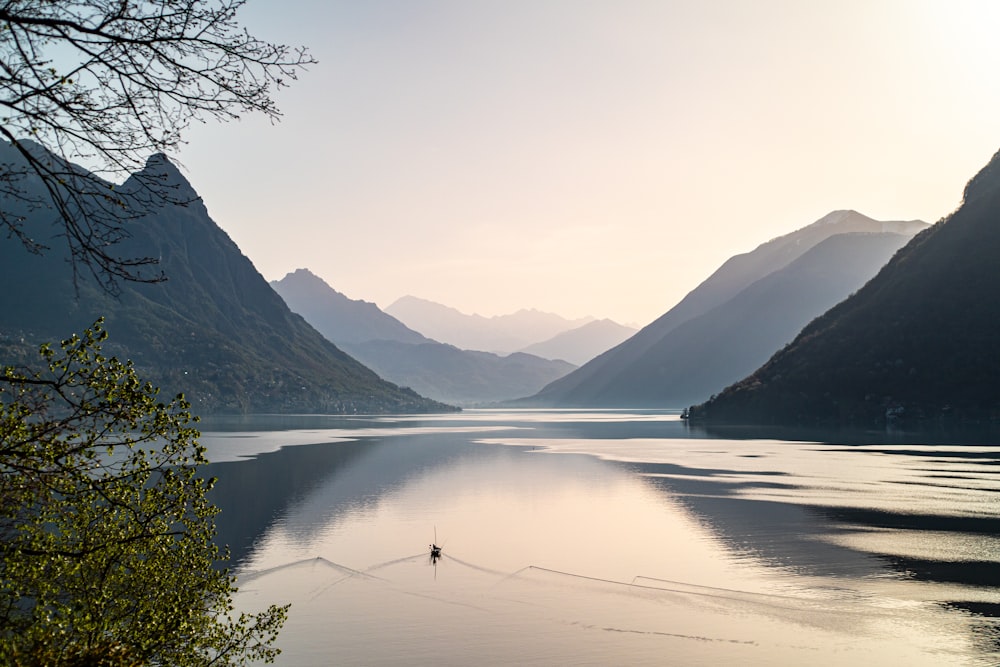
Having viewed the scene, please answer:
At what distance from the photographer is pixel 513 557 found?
57250 millimetres

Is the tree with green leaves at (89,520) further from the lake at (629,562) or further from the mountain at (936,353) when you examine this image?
the mountain at (936,353)

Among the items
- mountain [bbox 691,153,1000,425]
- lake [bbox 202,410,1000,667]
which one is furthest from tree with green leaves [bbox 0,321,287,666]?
mountain [bbox 691,153,1000,425]

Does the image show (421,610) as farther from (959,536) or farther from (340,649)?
(959,536)

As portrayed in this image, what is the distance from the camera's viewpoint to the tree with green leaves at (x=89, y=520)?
12727 mm

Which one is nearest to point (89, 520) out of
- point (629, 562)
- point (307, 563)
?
point (307, 563)

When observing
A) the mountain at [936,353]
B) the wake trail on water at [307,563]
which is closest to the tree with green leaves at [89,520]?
the wake trail on water at [307,563]

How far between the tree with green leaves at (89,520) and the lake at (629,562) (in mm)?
16432

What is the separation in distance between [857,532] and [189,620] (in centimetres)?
5750

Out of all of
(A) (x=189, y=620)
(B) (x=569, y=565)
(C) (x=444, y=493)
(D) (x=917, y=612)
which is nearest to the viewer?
(A) (x=189, y=620)

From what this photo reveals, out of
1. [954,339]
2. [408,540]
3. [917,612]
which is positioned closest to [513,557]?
[408,540]

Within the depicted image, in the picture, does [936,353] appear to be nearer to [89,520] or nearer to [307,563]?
[307,563]

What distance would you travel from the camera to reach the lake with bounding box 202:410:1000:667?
35875 millimetres

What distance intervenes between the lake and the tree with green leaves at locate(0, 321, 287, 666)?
1643cm

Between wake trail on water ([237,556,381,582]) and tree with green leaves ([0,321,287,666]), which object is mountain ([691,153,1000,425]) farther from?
tree with green leaves ([0,321,287,666])
